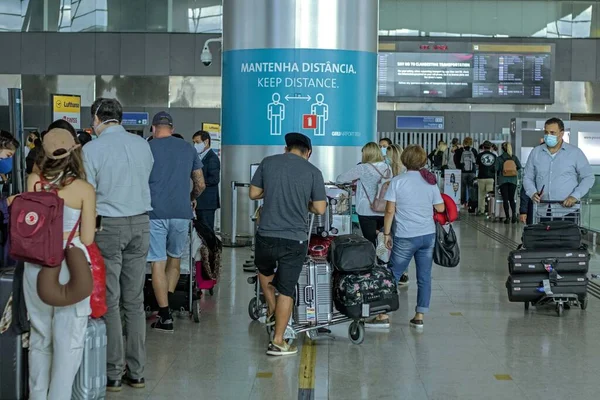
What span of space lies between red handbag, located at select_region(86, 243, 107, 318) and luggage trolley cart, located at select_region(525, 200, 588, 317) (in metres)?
4.89

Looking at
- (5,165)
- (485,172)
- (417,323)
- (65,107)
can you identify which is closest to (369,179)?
(417,323)

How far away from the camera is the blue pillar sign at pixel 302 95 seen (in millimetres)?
13523

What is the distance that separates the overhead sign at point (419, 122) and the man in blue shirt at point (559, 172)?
57.7 ft

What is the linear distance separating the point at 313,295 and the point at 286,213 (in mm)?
860

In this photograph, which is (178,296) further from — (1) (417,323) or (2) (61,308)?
(2) (61,308)

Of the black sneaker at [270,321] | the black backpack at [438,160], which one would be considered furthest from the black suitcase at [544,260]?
the black backpack at [438,160]

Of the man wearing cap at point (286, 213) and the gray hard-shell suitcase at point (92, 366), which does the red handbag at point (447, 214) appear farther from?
the gray hard-shell suitcase at point (92, 366)

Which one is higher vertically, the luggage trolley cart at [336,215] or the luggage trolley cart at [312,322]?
the luggage trolley cart at [336,215]

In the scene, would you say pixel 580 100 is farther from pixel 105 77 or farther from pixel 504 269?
pixel 504 269

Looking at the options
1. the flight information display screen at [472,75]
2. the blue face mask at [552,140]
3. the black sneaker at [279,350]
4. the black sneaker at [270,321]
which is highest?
the flight information display screen at [472,75]

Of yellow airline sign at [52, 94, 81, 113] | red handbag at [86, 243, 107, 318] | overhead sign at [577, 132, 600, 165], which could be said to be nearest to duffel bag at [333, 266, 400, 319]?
red handbag at [86, 243, 107, 318]

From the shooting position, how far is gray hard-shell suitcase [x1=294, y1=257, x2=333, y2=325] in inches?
301

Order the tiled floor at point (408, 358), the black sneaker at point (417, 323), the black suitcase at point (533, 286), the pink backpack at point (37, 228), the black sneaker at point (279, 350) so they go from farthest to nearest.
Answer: the black suitcase at point (533, 286), the black sneaker at point (417, 323), the black sneaker at point (279, 350), the tiled floor at point (408, 358), the pink backpack at point (37, 228)

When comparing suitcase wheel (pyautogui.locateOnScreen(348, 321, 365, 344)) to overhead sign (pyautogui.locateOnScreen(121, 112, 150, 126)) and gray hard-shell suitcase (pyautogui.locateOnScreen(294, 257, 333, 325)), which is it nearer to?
gray hard-shell suitcase (pyautogui.locateOnScreen(294, 257, 333, 325))
